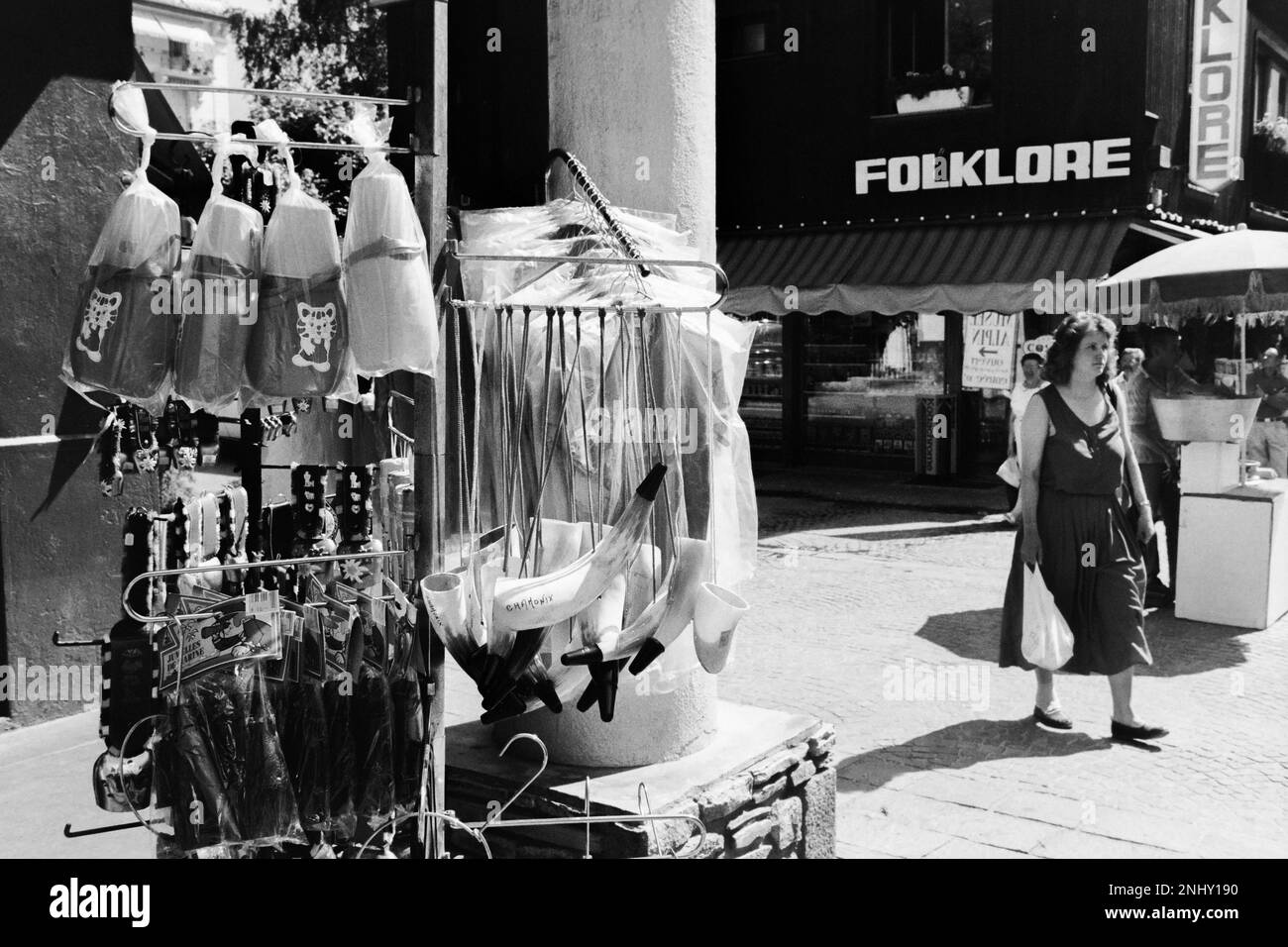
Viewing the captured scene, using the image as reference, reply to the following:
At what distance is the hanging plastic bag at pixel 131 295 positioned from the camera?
9.81 feet

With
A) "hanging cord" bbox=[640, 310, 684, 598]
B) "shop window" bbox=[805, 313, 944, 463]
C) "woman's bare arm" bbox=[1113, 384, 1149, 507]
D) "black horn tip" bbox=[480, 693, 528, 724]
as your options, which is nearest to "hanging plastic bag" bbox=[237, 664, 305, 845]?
"black horn tip" bbox=[480, 693, 528, 724]

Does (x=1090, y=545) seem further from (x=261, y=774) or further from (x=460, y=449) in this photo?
(x=261, y=774)

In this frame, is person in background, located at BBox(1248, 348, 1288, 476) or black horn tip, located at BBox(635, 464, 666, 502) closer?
black horn tip, located at BBox(635, 464, 666, 502)

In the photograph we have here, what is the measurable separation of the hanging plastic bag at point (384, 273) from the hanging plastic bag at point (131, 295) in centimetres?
48

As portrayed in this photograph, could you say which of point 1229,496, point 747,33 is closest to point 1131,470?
point 1229,496

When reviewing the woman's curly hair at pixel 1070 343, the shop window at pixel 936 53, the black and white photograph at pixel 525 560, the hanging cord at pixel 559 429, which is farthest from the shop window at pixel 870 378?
the hanging cord at pixel 559 429

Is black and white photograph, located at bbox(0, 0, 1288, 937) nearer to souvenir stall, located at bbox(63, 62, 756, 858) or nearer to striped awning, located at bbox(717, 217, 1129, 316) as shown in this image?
souvenir stall, located at bbox(63, 62, 756, 858)

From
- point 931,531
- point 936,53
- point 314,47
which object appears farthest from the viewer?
point 314,47

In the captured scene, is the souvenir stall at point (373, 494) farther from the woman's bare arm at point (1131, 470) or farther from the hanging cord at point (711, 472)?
the woman's bare arm at point (1131, 470)

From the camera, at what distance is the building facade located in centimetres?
1409

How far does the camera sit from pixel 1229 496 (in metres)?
8.41

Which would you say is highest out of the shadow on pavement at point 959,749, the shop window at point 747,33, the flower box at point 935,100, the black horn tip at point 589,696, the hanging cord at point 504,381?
the shop window at point 747,33

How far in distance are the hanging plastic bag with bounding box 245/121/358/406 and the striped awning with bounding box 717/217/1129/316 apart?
11832 mm

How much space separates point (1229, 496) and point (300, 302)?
7.35m
